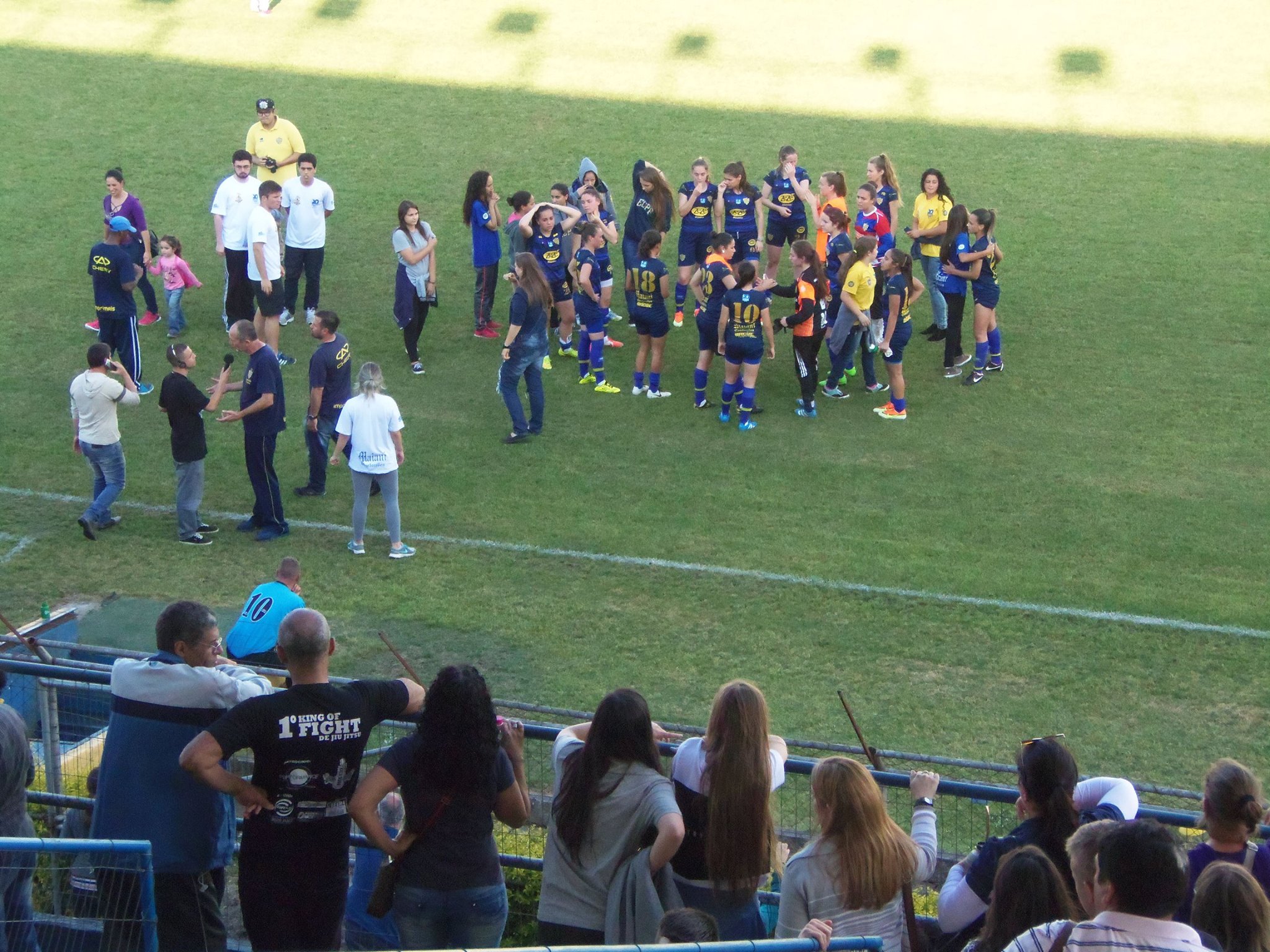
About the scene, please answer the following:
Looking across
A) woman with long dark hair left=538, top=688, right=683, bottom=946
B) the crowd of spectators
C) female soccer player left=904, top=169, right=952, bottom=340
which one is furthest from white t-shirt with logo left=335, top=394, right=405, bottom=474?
female soccer player left=904, top=169, right=952, bottom=340

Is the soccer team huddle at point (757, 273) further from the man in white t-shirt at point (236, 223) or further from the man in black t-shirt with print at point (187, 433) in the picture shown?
the man in black t-shirt with print at point (187, 433)

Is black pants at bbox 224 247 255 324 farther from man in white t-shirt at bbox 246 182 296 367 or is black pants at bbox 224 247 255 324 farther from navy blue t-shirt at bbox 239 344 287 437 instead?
navy blue t-shirt at bbox 239 344 287 437

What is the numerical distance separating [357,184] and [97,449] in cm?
868

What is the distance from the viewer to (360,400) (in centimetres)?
1059

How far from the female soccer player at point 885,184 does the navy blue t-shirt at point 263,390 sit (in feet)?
22.5

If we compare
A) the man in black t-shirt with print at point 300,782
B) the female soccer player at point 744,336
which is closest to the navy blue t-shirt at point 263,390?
the female soccer player at point 744,336

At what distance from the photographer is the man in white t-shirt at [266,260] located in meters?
13.9

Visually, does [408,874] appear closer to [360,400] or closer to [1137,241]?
[360,400]

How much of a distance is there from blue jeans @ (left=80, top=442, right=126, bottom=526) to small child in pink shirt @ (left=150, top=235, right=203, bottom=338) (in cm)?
416

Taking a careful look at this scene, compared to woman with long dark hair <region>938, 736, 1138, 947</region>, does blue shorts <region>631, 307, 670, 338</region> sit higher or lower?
higher

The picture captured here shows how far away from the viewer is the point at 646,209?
1504cm

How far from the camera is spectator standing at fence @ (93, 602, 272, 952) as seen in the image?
4.89 m

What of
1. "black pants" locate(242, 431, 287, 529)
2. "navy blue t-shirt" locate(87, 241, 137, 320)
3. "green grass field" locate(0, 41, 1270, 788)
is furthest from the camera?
"navy blue t-shirt" locate(87, 241, 137, 320)

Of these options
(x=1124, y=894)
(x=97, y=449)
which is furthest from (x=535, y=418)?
(x=1124, y=894)
